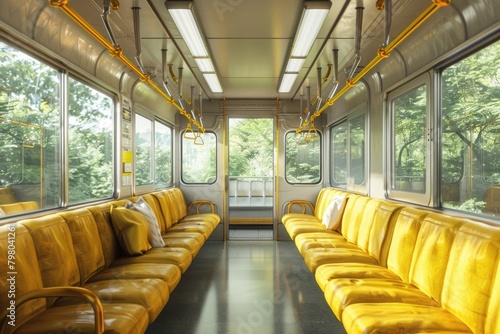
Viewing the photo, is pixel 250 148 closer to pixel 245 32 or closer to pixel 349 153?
pixel 349 153

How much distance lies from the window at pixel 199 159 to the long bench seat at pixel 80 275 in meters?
3.55

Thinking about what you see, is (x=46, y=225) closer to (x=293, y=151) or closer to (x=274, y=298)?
(x=274, y=298)

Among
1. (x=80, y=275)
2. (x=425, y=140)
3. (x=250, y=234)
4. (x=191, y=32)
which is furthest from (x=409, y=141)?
(x=250, y=234)

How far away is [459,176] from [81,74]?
11.6ft

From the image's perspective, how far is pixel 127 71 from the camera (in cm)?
449

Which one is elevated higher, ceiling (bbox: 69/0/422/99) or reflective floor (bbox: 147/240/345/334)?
ceiling (bbox: 69/0/422/99)

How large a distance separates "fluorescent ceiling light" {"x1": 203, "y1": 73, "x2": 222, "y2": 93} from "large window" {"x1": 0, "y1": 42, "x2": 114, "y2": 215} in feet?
4.90

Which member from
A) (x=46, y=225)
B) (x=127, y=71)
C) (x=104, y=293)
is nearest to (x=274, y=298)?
(x=104, y=293)

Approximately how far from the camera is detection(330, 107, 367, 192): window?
5223mm

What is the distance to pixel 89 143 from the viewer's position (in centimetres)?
388

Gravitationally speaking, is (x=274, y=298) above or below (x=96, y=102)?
below

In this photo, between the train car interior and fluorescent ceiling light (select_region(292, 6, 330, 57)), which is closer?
the train car interior

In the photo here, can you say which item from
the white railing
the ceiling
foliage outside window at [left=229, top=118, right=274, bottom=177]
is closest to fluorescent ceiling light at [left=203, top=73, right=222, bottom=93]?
the ceiling

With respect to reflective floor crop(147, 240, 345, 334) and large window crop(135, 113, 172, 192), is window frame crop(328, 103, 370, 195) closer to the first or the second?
reflective floor crop(147, 240, 345, 334)
